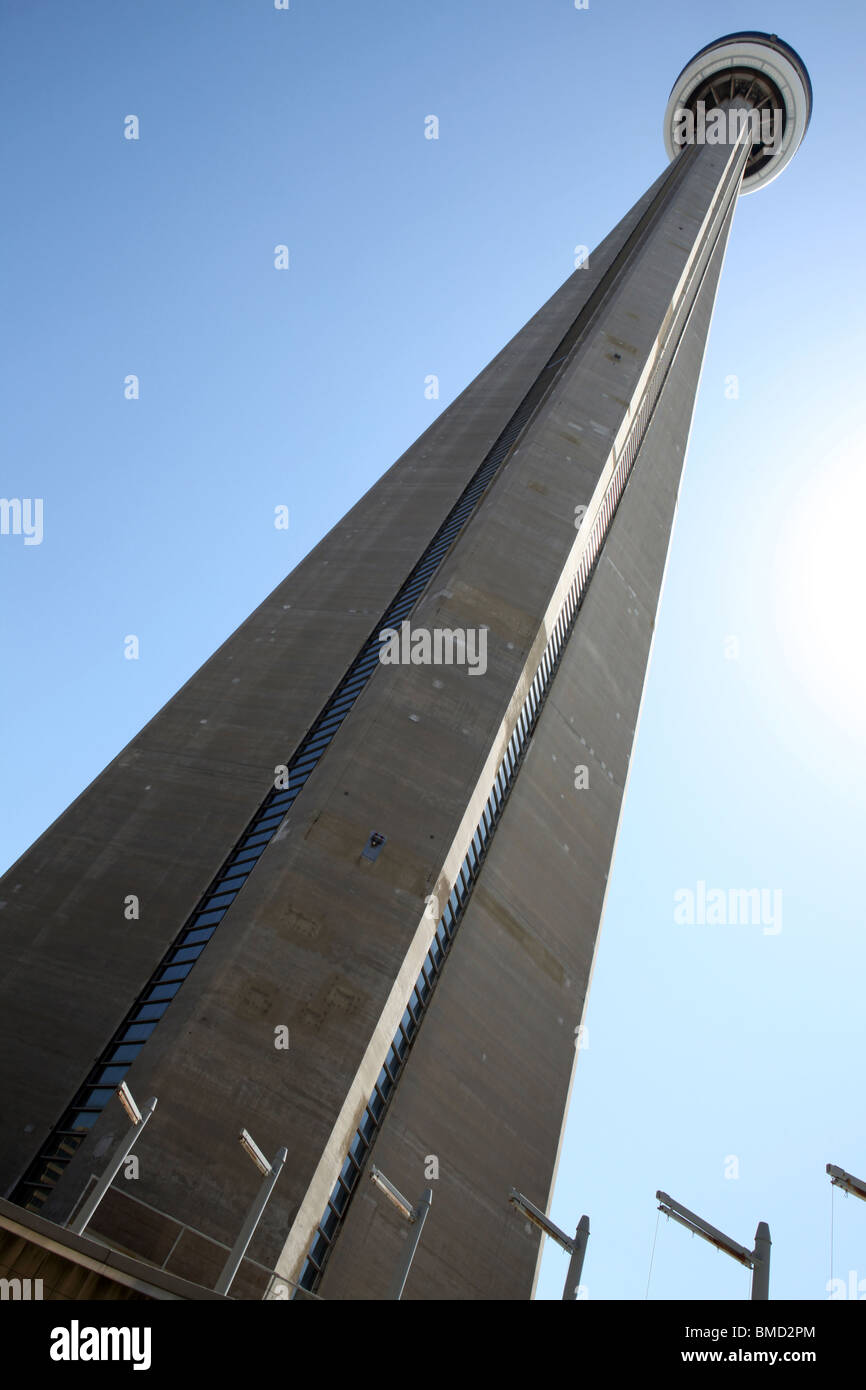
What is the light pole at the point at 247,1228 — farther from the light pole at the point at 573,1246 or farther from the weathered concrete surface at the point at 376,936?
the light pole at the point at 573,1246

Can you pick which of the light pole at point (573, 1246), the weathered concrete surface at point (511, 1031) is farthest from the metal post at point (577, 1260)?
the weathered concrete surface at point (511, 1031)

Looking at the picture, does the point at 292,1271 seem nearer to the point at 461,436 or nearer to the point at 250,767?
the point at 250,767

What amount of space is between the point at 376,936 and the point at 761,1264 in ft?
20.4

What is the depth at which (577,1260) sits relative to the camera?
32.4 ft

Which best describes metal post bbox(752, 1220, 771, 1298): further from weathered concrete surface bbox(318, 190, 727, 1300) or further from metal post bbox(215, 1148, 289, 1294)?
weathered concrete surface bbox(318, 190, 727, 1300)

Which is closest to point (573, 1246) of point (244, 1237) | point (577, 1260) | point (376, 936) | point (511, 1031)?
point (577, 1260)

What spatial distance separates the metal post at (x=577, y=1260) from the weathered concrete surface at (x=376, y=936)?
113 inches

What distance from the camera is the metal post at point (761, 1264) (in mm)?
8570

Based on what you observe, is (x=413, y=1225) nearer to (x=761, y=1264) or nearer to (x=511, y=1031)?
(x=761, y=1264)

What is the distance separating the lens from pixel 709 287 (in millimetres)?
58500

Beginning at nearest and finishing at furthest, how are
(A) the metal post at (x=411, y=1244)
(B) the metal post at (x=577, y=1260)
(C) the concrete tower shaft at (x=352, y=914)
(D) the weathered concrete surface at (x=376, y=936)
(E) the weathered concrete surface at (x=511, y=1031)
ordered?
(A) the metal post at (x=411, y=1244), (B) the metal post at (x=577, y=1260), (D) the weathered concrete surface at (x=376, y=936), (C) the concrete tower shaft at (x=352, y=914), (E) the weathered concrete surface at (x=511, y=1031)

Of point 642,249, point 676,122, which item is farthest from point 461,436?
point 676,122

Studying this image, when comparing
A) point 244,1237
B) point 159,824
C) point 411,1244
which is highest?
point 159,824
